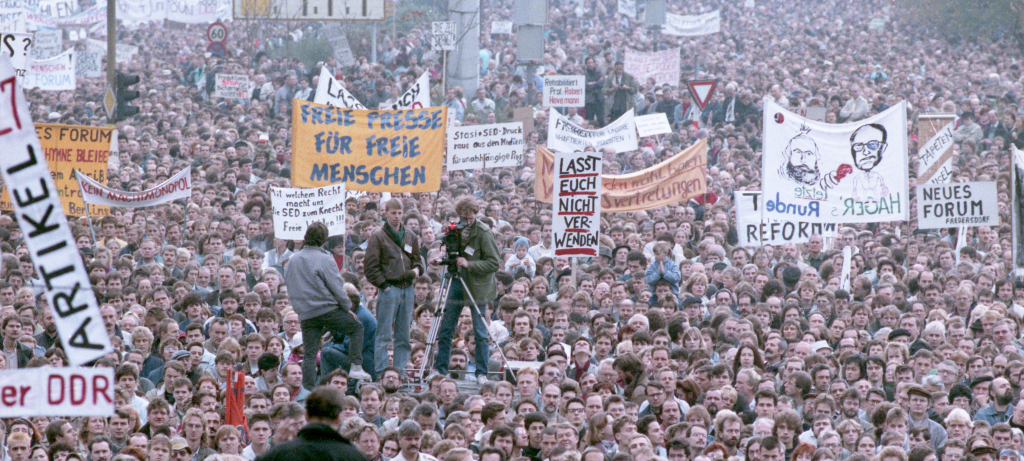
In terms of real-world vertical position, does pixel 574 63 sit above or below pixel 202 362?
above

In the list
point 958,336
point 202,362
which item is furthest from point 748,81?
point 202,362

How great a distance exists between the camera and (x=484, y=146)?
19.1 m

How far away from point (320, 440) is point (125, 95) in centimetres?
1537

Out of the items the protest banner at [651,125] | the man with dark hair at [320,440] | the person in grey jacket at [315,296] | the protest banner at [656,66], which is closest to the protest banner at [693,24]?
the protest banner at [656,66]

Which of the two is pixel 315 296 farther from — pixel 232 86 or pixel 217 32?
pixel 217 32

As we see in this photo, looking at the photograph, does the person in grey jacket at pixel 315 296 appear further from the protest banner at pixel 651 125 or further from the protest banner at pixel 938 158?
the protest banner at pixel 651 125

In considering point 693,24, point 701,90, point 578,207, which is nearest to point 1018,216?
point 578,207

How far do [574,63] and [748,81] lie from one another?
596 centimetres

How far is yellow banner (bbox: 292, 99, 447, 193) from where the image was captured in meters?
15.6

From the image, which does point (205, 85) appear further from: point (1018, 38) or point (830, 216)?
point (1018, 38)

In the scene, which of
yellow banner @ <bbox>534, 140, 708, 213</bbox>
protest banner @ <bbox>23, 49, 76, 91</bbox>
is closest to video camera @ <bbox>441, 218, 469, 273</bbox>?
yellow banner @ <bbox>534, 140, 708, 213</bbox>

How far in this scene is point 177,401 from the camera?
10.4 metres

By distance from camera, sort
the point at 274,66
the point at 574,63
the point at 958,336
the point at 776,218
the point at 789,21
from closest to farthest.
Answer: the point at 958,336
the point at 776,218
the point at 274,66
the point at 574,63
the point at 789,21

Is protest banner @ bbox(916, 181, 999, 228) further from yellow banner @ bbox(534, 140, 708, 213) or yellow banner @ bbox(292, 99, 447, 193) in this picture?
yellow banner @ bbox(292, 99, 447, 193)
